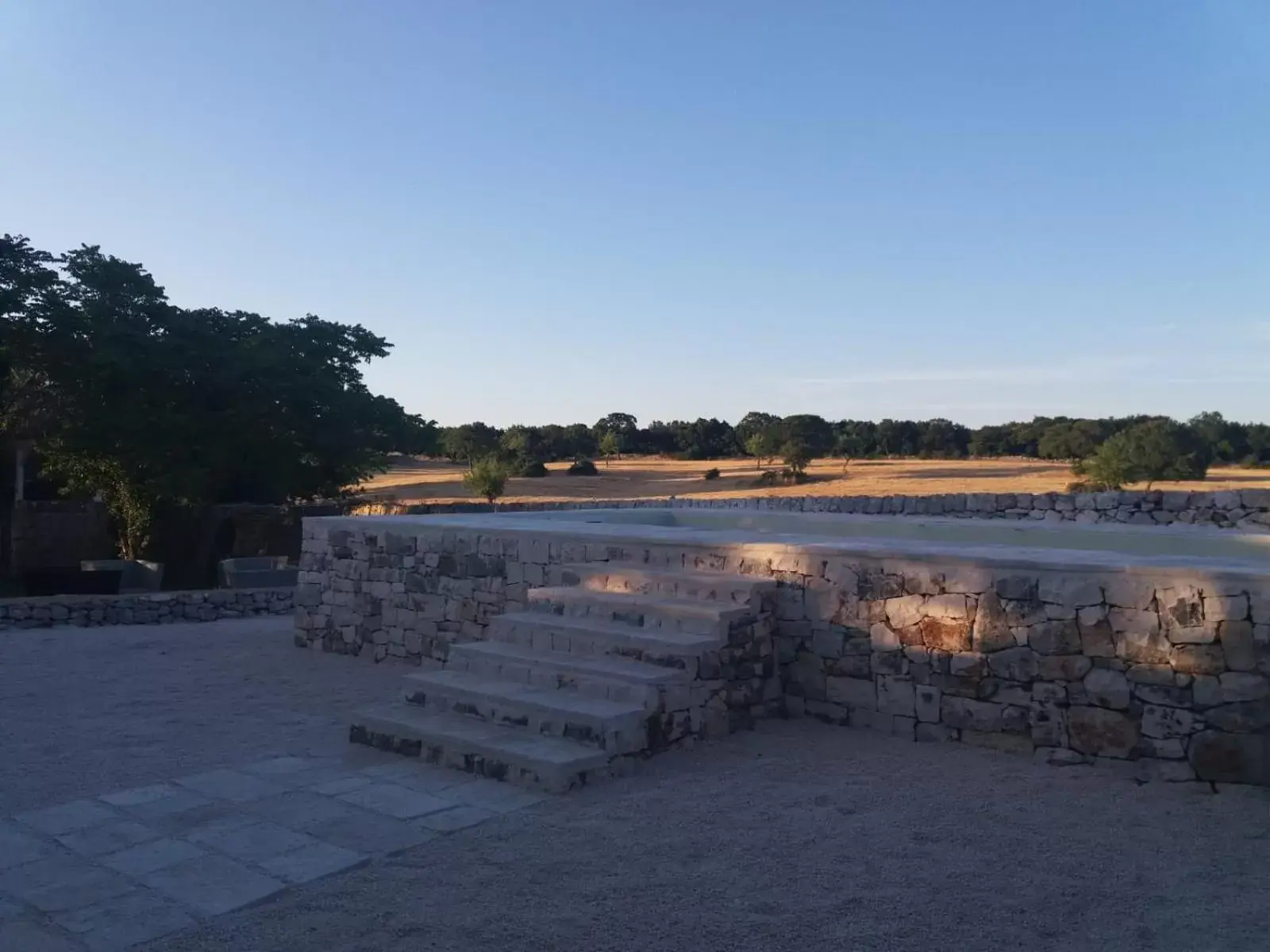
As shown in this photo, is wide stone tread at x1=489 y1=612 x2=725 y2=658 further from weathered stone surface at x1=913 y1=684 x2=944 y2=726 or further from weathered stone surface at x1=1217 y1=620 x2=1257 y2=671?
weathered stone surface at x1=1217 y1=620 x2=1257 y2=671

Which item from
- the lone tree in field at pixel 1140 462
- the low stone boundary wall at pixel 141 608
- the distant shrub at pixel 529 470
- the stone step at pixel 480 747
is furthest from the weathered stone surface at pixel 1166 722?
the distant shrub at pixel 529 470

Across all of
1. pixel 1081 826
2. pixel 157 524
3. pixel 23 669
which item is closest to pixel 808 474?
pixel 157 524

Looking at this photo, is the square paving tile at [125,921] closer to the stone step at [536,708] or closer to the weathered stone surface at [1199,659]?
the stone step at [536,708]

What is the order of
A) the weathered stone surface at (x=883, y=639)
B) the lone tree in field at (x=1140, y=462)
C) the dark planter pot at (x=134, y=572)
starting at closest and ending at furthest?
the weathered stone surface at (x=883, y=639) → the dark planter pot at (x=134, y=572) → the lone tree in field at (x=1140, y=462)

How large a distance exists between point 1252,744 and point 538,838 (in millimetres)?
3410

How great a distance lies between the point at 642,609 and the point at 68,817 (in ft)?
11.1

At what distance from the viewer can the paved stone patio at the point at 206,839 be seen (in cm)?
377

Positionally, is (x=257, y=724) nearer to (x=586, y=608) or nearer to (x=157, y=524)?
(x=586, y=608)

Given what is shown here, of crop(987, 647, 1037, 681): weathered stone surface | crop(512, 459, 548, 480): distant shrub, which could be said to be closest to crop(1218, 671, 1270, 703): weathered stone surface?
crop(987, 647, 1037, 681): weathered stone surface

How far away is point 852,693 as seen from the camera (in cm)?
628

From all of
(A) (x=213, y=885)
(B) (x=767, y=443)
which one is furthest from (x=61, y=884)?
(B) (x=767, y=443)

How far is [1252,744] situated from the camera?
4.82 meters

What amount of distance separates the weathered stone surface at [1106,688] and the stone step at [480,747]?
258cm

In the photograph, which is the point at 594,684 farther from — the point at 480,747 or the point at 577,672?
the point at 480,747
